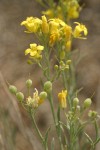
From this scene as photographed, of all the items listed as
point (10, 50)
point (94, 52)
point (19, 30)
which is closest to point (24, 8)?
point (19, 30)

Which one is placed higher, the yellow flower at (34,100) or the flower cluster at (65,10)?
the flower cluster at (65,10)

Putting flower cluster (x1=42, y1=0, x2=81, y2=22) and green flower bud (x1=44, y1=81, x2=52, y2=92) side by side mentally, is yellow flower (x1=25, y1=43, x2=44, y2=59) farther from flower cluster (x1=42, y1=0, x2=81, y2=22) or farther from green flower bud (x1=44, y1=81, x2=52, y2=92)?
flower cluster (x1=42, y1=0, x2=81, y2=22)

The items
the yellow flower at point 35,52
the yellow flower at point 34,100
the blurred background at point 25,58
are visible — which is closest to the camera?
the yellow flower at point 34,100

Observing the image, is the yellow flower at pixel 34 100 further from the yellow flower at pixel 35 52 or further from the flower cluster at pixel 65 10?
the flower cluster at pixel 65 10

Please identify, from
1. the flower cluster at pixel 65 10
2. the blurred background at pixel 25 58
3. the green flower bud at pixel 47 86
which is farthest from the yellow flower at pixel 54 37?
the blurred background at pixel 25 58

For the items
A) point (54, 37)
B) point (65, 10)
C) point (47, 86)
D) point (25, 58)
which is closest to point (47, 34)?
point (54, 37)

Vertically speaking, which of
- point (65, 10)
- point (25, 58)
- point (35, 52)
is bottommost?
point (35, 52)

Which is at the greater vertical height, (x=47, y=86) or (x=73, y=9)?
(x=73, y=9)

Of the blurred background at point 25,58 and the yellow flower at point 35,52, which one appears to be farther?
the blurred background at point 25,58

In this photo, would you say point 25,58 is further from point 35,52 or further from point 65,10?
point 35,52
